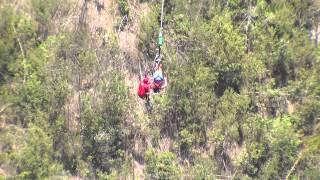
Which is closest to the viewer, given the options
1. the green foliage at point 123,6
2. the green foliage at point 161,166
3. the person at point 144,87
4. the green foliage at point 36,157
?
the green foliage at point 36,157

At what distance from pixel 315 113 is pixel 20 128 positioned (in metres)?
7.97

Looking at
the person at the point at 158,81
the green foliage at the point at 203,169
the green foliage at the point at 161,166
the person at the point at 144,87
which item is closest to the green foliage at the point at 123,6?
the person at the point at 158,81

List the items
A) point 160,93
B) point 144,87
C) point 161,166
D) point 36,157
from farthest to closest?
point 160,93, point 161,166, point 144,87, point 36,157

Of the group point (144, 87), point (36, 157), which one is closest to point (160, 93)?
point (144, 87)

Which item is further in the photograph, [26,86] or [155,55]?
[155,55]

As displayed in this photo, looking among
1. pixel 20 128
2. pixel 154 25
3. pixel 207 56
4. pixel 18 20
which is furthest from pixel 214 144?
pixel 18 20

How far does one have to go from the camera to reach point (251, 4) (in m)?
15.5

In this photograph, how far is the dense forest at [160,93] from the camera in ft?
47.6

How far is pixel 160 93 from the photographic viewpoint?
15.0 metres

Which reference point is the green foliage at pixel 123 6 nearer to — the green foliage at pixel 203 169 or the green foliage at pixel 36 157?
the green foliage at pixel 36 157

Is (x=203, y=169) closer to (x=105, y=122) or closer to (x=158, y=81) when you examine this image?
(x=158, y=81)

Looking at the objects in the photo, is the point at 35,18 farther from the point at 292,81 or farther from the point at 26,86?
the point at 292,81

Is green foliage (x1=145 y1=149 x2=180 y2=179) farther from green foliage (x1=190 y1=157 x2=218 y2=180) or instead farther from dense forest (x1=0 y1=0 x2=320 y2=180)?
green foliage (x1=190 y1=157 x2=218 y2=180)

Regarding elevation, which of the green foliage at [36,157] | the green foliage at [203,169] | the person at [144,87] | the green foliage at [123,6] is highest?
the green foliage at [123,6]
